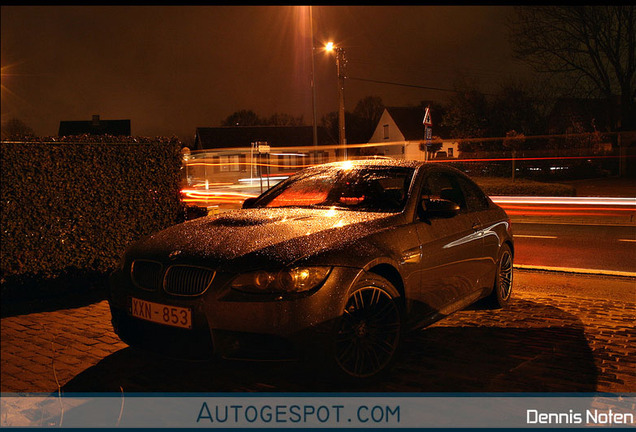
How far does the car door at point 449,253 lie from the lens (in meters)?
4.57

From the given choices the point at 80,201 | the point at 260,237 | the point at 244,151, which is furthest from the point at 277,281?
the point at 244,151

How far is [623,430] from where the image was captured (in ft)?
11.0

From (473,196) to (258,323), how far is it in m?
3.26

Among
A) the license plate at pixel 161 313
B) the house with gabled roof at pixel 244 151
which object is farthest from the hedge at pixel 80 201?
the house with gabled roof at pixel 244 151

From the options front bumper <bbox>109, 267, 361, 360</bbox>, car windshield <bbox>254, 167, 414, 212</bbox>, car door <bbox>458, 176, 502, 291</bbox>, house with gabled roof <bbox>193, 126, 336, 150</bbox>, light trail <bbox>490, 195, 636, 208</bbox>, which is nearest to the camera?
front bumper <bbox>109, 267, 361, 360</bbox>

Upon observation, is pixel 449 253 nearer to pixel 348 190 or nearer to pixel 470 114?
pixel 348 190

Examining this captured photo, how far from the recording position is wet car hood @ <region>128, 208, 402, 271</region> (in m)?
3.66

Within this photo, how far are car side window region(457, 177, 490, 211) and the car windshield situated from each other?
96 centimetres

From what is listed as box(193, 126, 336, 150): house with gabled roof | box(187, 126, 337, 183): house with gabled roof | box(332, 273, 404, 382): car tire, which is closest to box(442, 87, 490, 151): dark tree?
box(187, 126, 337, 183): house with gabled roof

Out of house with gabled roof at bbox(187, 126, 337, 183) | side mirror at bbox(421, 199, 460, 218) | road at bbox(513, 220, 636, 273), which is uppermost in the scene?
house with gabled roof at bbox(187, 126, 337, 183)

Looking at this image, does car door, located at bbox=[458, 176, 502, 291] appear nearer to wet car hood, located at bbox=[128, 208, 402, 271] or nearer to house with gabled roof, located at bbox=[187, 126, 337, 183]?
wet car hood, located at bbox=[128, 208, 402, 271]

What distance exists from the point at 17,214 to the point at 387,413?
15.1ft

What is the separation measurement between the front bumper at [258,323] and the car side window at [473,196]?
251 centimetres

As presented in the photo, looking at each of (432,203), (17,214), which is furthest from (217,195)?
(432,203)
